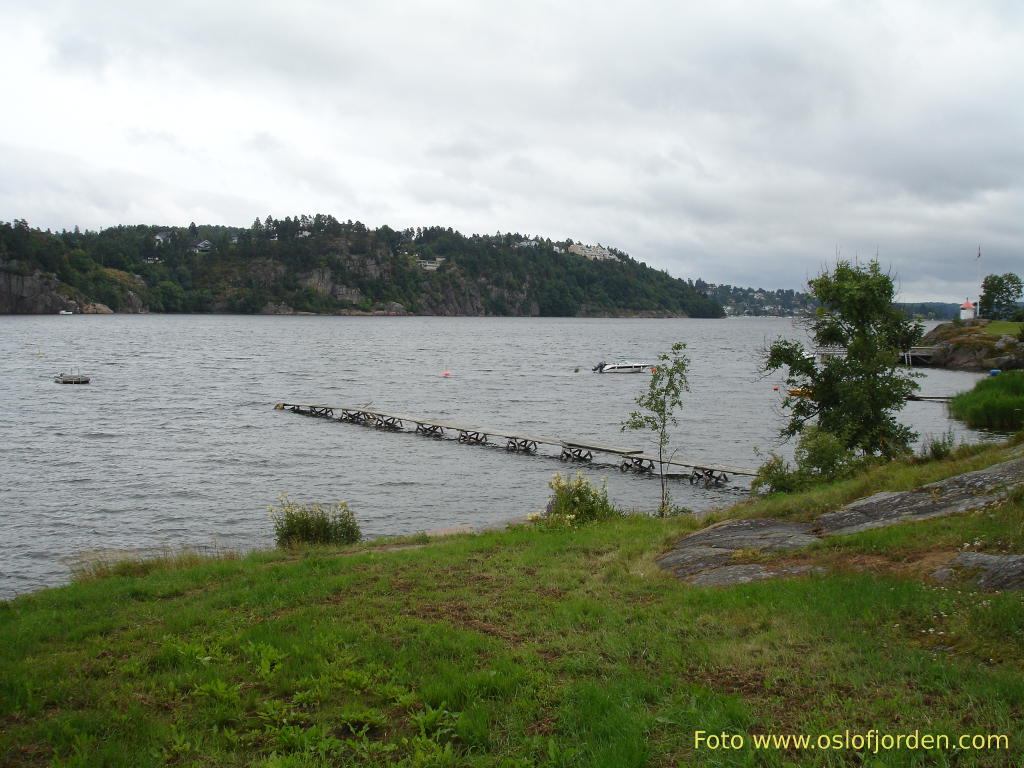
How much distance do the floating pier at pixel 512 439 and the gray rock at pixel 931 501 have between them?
15007mm

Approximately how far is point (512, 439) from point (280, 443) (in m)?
12.1

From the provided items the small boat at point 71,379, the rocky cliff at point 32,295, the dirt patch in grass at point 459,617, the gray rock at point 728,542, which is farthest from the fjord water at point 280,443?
the rocky cliff at point 32,295

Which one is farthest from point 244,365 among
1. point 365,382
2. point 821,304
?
point 821,304

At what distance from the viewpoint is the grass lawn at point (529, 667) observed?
5797mm

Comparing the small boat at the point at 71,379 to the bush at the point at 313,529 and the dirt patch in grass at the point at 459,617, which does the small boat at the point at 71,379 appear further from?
the dirt patch in grass at the point at 459,617

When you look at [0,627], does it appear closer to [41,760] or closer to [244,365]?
[41,760]

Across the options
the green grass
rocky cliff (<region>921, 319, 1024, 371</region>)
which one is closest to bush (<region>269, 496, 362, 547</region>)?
rocky cliff (<region>921, 319, 1024, 371</region>)

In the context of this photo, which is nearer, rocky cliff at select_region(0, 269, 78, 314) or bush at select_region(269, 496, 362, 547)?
bush at select_region(269, 496, 362, 547)

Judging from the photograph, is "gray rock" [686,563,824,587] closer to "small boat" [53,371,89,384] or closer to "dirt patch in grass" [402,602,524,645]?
"dirt patch in grass" [402,602,524,645]

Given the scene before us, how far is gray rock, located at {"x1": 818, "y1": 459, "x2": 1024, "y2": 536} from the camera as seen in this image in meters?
11.1

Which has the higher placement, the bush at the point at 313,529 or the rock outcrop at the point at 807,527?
the rock outcrop at the point at 807,527

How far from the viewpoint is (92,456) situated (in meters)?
32.4

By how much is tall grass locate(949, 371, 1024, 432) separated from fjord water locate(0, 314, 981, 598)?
4.94ft

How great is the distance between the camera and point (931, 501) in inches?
465
